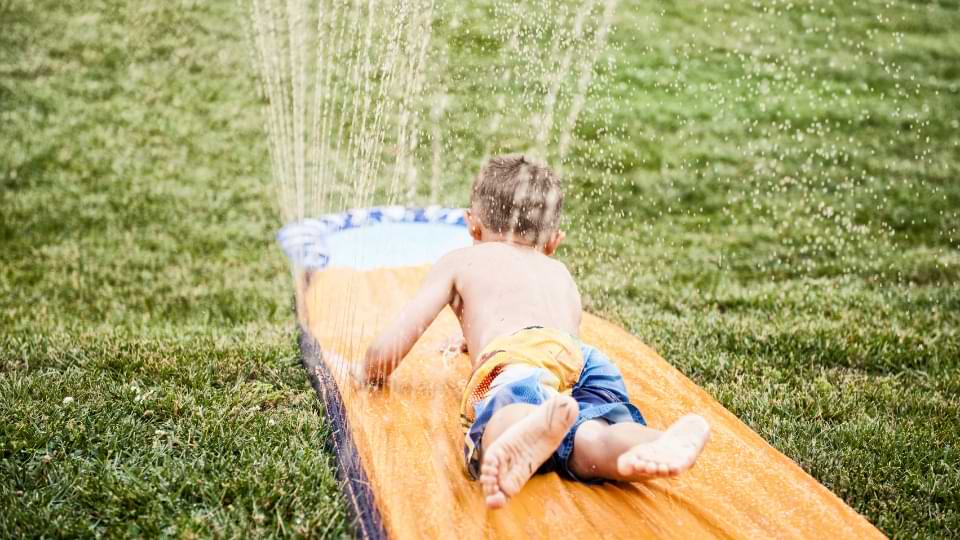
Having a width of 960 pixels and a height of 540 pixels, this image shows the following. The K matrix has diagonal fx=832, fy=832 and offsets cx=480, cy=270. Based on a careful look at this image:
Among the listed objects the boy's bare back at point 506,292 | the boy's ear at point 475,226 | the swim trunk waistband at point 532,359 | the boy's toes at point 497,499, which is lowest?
the boy's toes at point 497,499

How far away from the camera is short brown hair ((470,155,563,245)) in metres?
2.85

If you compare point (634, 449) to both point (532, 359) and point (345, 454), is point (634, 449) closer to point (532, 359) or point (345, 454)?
point (532, 359)

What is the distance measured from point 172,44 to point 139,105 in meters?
1.70

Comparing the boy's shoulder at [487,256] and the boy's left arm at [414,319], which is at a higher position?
the boy's shoulder at [487,256]

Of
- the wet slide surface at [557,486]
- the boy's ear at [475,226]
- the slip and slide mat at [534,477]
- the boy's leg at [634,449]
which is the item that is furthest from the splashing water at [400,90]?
the boy's leg at [634,449]

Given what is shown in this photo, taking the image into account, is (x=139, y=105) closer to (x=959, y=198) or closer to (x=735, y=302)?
(x=735, y=302)

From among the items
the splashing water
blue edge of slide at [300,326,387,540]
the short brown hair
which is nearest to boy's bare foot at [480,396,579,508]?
blue edge of slide at [300,326,387,540]

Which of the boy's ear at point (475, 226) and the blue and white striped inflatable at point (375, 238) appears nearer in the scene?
the boy's ear at point (475, 226)

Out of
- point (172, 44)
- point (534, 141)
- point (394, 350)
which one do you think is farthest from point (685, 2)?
point (394, 350)

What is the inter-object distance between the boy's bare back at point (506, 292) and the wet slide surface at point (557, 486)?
1.11ft

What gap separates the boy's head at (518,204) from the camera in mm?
2852

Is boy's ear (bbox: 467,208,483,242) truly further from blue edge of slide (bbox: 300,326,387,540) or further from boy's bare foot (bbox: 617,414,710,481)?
boy's bare foot (bbox: 617,414,710,481)

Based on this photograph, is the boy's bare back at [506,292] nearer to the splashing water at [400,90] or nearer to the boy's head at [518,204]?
the boy's head at [518,204]

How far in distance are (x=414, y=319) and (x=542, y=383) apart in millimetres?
557
